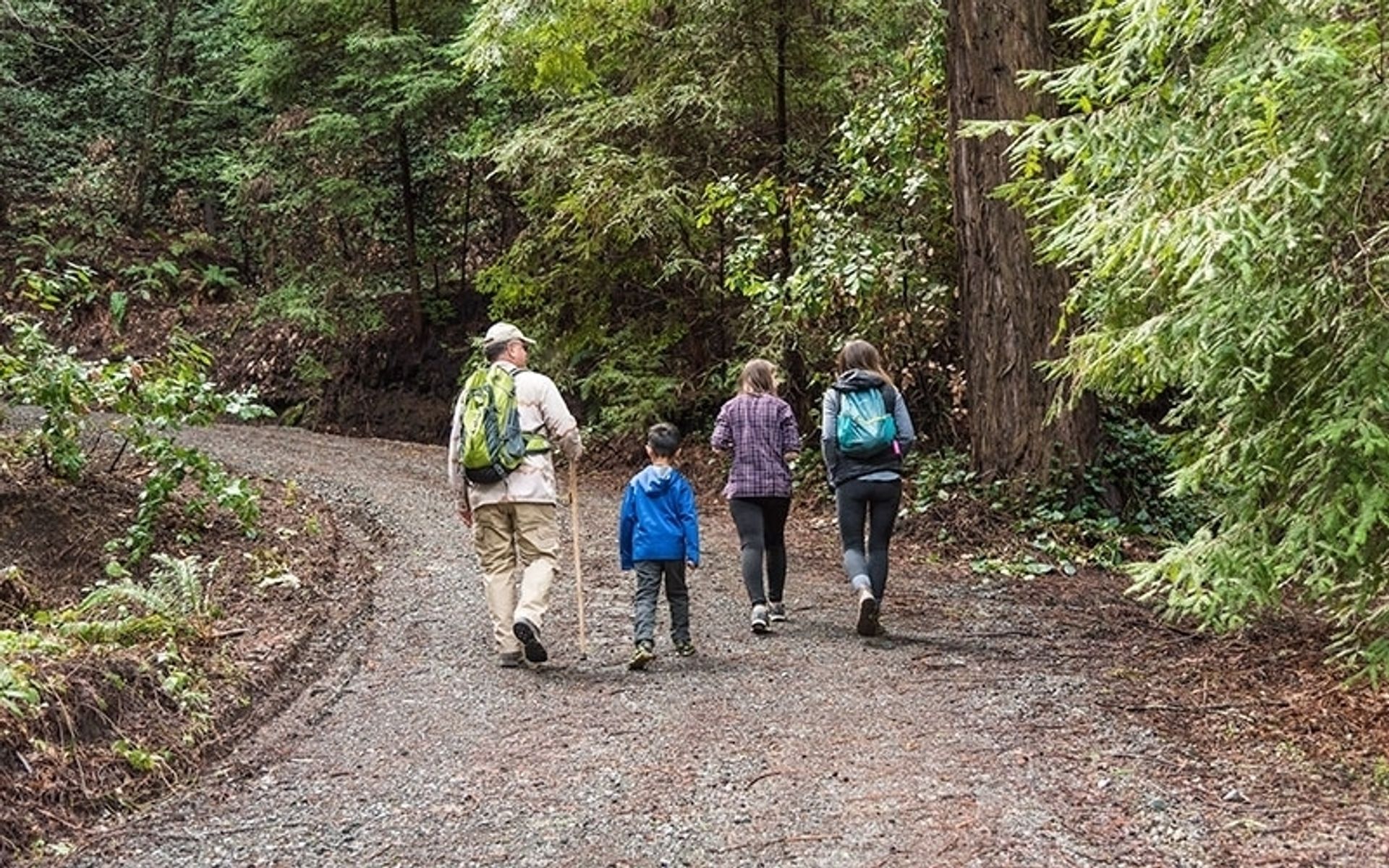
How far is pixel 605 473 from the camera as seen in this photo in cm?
1561

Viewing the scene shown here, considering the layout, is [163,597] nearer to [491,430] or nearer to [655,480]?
[491,430]

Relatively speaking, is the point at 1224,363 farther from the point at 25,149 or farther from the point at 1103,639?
the point at 25,149

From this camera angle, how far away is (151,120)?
24703 millimetres

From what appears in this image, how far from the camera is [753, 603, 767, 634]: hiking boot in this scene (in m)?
7.49

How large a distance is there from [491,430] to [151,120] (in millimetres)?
21752

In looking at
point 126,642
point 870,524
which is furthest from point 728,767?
point 126,642

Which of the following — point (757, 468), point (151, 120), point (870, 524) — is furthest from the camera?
point (151, 120)

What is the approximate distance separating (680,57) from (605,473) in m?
5.40

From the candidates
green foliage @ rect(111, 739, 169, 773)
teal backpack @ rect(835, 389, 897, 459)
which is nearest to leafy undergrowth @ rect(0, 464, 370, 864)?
green foliage @ rect(111, 739, 169, 773)

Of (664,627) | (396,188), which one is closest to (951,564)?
(664,627)

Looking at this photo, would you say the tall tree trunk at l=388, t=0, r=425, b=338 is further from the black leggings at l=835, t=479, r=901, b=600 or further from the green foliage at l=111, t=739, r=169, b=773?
the green foliage at l=111, t=739, r=169, b=773

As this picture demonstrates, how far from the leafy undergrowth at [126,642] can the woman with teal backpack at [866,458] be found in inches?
134

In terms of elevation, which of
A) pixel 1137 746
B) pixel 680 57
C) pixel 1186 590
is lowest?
pixel 1137 746

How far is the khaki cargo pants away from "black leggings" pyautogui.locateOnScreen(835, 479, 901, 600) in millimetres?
1859
